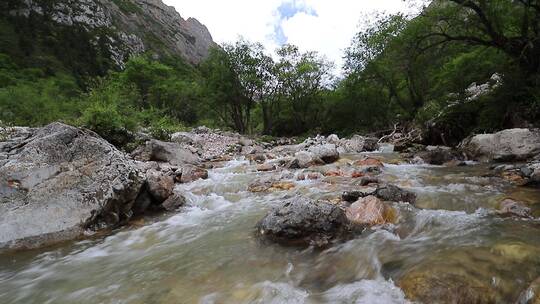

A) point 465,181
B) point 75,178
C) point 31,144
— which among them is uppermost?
point 31,144

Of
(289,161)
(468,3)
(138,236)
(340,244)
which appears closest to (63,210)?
(138,236)

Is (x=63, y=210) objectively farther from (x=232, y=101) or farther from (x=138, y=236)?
(x=232, y=101)

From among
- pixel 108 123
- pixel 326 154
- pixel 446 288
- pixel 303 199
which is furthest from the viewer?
pixel 108 123

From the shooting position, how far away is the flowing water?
416 centimetres

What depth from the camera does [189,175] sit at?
1259 cm

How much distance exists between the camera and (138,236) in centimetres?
721

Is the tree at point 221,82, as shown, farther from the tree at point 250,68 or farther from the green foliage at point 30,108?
the green foliage at point 30,108

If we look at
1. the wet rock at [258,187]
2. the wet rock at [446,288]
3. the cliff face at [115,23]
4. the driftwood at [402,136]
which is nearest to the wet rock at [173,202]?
the wet rock at [258,187]

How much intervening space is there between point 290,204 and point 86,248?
13.0 ft

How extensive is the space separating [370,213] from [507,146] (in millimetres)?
8029

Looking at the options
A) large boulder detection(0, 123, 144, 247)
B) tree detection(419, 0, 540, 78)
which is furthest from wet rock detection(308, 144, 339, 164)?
large boulder detection(0, 123, 144, 247)

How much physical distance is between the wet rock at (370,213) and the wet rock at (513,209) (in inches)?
75.3

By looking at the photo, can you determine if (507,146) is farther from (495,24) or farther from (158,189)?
(158,189)

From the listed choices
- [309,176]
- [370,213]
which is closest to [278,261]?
[370,213]
